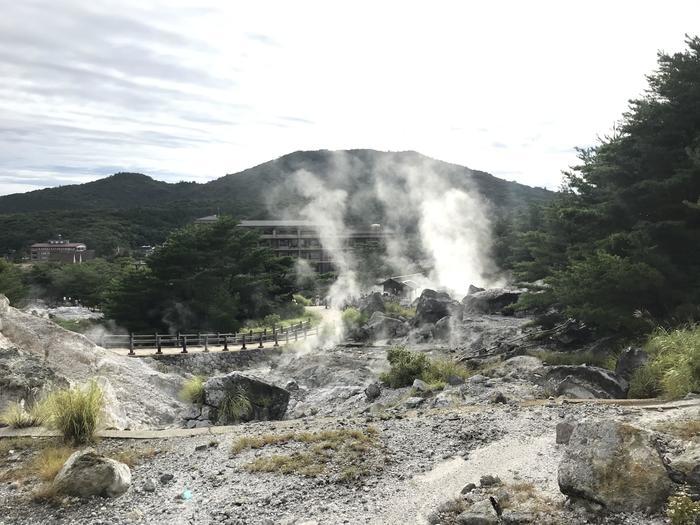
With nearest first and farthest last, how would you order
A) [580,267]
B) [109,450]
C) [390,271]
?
[109,450], [580,267], [390,271]

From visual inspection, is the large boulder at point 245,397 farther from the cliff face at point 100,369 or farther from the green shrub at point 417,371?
the green shrub at point 417,371

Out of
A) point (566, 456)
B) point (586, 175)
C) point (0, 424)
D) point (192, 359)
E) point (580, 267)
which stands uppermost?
point (586, 175)

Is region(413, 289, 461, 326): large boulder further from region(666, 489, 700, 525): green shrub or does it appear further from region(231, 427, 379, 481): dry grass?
region(666, 489, 700, 525): green shrub

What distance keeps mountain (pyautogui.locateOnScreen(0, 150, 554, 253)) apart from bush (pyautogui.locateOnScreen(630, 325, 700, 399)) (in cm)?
5958

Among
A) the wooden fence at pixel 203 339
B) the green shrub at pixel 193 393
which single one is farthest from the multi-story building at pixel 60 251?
the green shrub at pixel 193 393

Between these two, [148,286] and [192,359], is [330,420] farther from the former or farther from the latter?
[148,286]

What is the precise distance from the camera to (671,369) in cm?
887

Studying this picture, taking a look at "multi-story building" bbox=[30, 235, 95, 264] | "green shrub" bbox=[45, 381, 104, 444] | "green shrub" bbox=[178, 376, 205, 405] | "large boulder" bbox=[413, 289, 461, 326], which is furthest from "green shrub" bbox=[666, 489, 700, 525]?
"multi-story building" bbox=[30, 235, 95, 264]

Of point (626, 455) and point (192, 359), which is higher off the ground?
point (626, 455)

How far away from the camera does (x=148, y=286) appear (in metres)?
32.1

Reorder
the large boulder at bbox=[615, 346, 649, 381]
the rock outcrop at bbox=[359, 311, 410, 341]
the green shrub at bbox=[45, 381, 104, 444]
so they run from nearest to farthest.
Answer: the green shrub at bbox=[45, 381, 104, 444]
the large boulder at bbox=[615, 346, 649, 381]
the rock outcrop at bbox=[359, 311, 410, 341]

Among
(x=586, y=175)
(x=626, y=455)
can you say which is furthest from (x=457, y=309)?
(x=626, y=455)

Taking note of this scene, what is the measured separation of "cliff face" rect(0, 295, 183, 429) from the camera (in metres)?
14.8

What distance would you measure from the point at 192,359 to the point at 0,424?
15.0 metres
